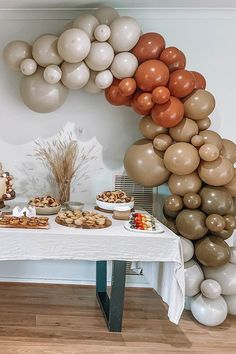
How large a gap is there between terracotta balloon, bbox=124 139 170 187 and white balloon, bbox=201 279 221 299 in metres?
0.70

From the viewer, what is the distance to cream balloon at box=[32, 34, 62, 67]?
218 centimetres

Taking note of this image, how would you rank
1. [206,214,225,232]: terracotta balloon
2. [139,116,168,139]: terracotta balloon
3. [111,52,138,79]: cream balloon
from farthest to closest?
[139,116,168,139]: terracotta balloon, [111,52,138,79]: cream balloon, [206,214,225,232]: terracotta balloon

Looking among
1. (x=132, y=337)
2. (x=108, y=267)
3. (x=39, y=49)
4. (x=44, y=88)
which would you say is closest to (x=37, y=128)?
(x=44, y=88)

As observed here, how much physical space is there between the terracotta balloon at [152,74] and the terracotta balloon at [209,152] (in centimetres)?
46

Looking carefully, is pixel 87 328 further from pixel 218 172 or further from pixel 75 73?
pixel 75 73

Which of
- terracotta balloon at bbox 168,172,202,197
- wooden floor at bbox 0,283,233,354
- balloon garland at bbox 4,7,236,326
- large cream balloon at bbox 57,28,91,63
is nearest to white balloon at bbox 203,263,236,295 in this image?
balloon garland at bbox 4,7,236,326

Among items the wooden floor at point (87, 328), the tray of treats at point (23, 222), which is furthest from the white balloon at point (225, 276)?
the tray of treats at point (23, 222)

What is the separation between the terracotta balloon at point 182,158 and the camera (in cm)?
207

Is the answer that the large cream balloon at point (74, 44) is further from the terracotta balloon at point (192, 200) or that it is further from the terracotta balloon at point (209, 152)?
the terracotta balloon at point (192, 200)

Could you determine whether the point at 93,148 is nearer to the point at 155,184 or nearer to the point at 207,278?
the point at 155,184

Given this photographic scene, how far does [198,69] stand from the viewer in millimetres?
2564

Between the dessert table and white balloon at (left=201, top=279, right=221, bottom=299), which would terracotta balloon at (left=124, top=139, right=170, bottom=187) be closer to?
the dessert table

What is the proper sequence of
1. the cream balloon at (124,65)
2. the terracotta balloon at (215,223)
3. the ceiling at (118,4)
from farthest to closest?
the ceiling at (118,4) → the cream balloon at (124,65) → the terracotta balloon at (215,223)

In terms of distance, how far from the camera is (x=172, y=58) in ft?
6.95
